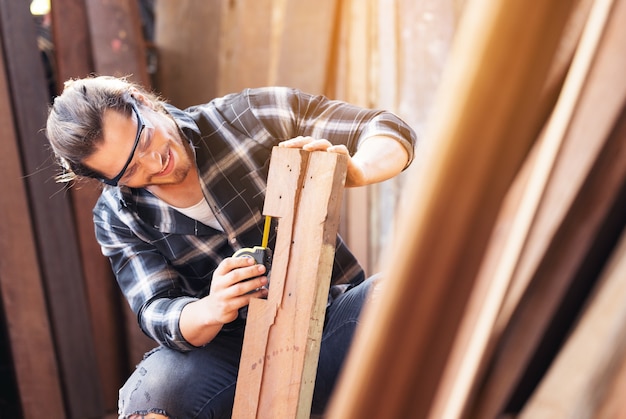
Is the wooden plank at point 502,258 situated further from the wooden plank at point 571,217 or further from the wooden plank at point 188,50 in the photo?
the wooden plank at point 188,50

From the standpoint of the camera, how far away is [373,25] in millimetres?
2771

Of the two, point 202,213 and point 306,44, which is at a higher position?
point 306,44

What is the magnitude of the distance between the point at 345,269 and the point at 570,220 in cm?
114

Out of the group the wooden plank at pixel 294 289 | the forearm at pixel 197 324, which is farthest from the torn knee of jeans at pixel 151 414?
the wooden plank at pixel 294 289

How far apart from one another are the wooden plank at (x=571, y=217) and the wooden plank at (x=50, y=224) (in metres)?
2.12

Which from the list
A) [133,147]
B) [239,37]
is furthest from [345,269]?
[239,37]

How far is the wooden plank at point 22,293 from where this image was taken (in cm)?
231

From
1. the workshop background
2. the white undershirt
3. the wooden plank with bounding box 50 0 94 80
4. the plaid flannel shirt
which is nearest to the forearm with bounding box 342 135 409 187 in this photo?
the plaid flannel shirt

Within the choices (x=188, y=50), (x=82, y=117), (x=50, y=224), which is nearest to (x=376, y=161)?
(x=82, y=117)

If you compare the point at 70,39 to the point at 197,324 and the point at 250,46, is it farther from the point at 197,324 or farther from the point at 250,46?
the point at 197,324

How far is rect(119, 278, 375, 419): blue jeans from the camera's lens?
53.8 inches

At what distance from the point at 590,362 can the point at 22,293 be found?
2235 mm

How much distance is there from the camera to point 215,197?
59.4 inches

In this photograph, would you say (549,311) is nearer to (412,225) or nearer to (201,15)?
(412,225)
